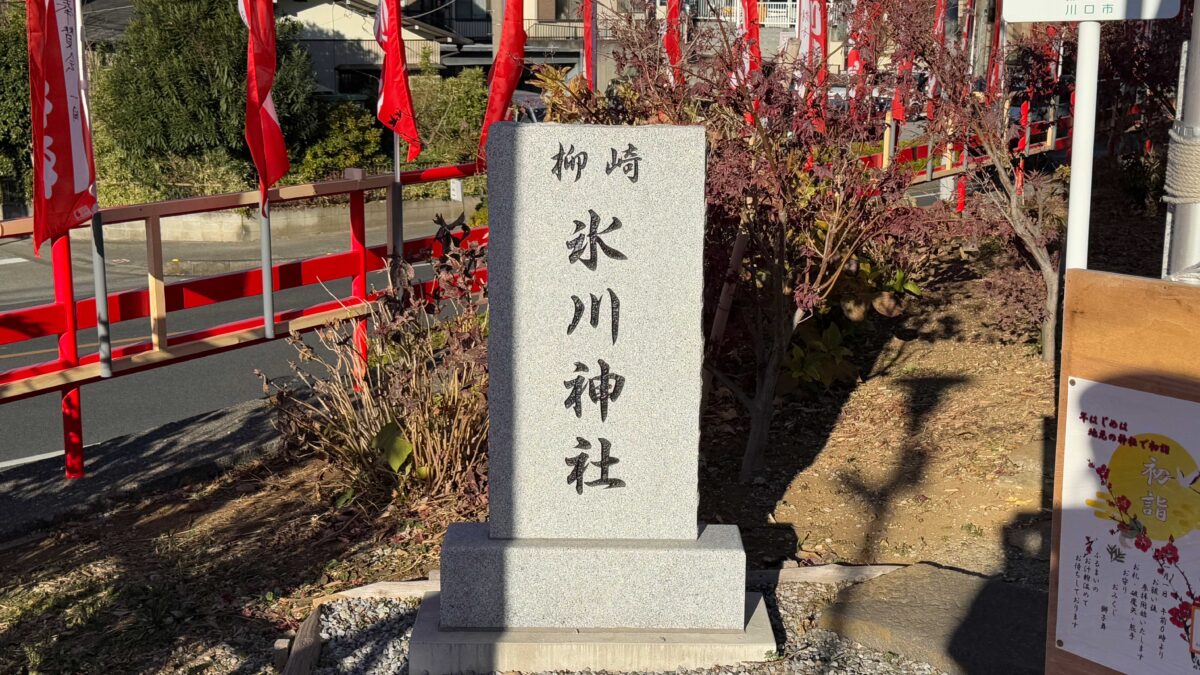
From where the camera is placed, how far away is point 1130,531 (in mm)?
3090

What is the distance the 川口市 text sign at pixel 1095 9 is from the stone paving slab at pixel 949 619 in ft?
7.22

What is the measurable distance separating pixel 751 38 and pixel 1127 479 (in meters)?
6.38

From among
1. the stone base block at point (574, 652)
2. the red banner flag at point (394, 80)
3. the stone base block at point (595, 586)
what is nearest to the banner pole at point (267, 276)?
the red banner flag at point (394, 80)

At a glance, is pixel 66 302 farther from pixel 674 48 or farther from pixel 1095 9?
pixel 1095 9

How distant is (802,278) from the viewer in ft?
22.9

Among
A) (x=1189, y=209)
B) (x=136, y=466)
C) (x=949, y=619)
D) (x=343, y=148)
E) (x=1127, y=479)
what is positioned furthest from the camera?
(x=343, y=148)

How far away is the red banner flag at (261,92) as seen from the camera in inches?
275

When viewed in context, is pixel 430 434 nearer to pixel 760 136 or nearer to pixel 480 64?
pixel 760 136

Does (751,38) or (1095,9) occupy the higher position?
(751,38)

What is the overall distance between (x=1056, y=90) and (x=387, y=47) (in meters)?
5.36

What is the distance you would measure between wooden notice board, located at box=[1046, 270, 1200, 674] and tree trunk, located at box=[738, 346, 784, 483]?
343 cm

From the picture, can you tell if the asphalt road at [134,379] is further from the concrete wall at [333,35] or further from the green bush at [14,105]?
the concrete wall at [333,35]

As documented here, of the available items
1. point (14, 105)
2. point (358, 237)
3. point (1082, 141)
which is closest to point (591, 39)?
point (358, 237)

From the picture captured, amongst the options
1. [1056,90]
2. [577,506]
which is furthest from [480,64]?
[577,506]
